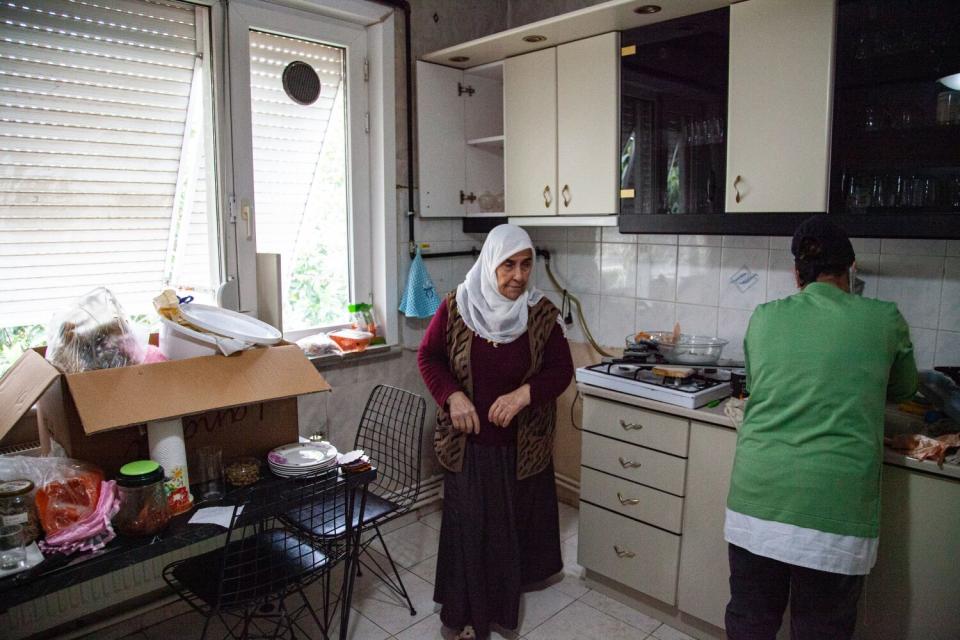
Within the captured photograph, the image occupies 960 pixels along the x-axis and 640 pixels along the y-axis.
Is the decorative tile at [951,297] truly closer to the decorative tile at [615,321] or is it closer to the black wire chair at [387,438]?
the decorative tile at [615,321]

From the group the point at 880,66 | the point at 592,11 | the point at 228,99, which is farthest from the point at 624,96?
the point at 228,99

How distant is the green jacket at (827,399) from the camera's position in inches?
67.9

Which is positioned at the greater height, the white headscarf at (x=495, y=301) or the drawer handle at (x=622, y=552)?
the white headscarf at (x=495, y=301)

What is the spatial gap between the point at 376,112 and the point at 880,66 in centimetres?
204

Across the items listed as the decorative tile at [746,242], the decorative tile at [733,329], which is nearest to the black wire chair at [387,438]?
the decorative tile at [733,329]

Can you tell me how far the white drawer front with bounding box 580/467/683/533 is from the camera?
8.21ft

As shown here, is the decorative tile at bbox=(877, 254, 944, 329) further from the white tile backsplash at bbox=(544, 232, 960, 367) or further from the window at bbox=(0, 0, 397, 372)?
the window at bbox=(0, 0, 397, 372)

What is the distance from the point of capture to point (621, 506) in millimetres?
2664

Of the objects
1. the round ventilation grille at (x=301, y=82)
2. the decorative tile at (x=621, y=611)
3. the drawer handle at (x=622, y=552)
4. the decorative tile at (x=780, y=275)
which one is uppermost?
the round ventilation grille at (x=301, y=82)

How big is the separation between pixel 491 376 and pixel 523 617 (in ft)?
3.30

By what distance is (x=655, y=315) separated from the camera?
317 cm

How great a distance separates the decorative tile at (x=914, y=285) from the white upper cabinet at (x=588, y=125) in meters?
1.02

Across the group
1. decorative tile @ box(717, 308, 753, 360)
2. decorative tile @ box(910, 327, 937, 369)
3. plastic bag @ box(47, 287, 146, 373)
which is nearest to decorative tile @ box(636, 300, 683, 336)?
decorative tile @ box(717, 308, 753, 360)

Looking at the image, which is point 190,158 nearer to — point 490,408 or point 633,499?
point 490,408
